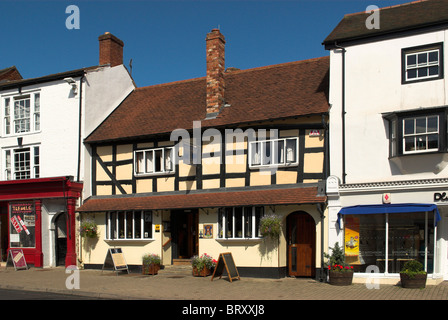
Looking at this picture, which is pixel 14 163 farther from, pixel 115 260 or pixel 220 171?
pixel 220 171

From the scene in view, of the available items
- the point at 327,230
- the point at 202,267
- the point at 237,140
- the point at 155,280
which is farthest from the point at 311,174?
the point at 155,280

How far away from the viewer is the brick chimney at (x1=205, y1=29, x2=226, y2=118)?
64.8 feet

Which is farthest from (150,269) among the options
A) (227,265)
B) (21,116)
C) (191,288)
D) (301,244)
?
(21,116)

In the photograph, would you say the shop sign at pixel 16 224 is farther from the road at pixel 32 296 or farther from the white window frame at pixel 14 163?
the road at pixel 32 296

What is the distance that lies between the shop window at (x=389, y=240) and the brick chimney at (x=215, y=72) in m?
6.83

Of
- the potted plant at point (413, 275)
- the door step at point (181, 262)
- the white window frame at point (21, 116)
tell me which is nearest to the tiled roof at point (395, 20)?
the potted plant at point (413, 275)

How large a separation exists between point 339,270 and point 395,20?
8219mm

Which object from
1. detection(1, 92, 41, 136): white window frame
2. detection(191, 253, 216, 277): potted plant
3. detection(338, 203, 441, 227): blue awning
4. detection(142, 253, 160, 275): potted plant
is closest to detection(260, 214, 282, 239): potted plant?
detection(338, 203, 441, 227): blue awning

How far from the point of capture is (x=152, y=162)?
20.3 meters

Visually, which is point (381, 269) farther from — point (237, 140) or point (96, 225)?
point (96, 225)

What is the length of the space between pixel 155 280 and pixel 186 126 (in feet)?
19.5

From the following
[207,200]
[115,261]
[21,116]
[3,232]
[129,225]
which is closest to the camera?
[207,200]

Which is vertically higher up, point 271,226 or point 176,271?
point 271,226

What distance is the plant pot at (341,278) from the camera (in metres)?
15.1
